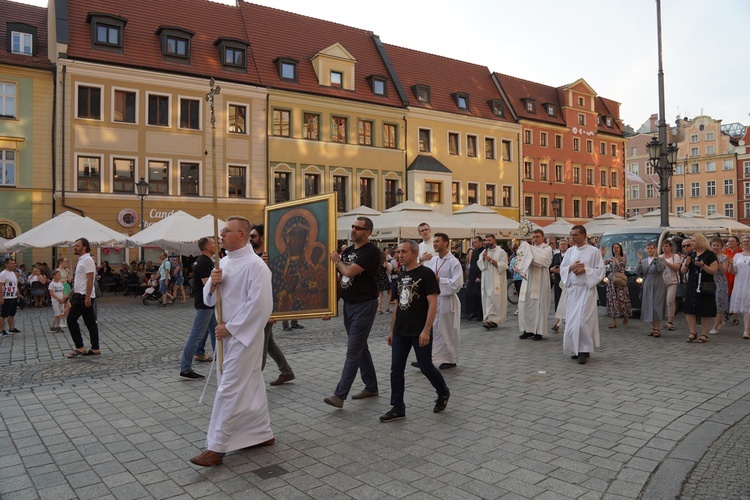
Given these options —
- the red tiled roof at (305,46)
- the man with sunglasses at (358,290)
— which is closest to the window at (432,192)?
the red tiled roof at (305,46)

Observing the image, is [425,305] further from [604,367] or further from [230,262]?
[604,367]

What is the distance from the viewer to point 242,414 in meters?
4.63

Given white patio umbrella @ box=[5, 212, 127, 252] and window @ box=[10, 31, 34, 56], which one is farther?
window @ box=[10, 31, 34, 56]

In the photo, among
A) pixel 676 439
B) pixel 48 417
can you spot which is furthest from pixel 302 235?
pixel 676 439

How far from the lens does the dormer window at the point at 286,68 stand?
3316 cm

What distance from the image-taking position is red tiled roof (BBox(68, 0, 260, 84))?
27.5m

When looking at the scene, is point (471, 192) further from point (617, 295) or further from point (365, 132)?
point (617, 295)

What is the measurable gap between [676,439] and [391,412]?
255cm

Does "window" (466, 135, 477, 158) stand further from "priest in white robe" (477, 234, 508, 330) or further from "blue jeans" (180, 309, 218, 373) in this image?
"blue jeans" (180, 309, 218, 373)

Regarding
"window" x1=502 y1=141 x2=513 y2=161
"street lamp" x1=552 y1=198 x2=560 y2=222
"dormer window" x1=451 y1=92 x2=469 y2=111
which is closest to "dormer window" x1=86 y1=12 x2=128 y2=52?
"dormer window" x1=451 y1=92 x2=469 y2=111

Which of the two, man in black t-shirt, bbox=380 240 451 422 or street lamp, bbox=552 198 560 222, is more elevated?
street lamp, bbox=552 198 560 222

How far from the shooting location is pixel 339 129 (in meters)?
34.6

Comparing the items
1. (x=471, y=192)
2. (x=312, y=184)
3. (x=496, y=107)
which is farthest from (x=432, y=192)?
(x=496, y=107)

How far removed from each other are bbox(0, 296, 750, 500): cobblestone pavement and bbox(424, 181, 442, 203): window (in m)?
28.9
